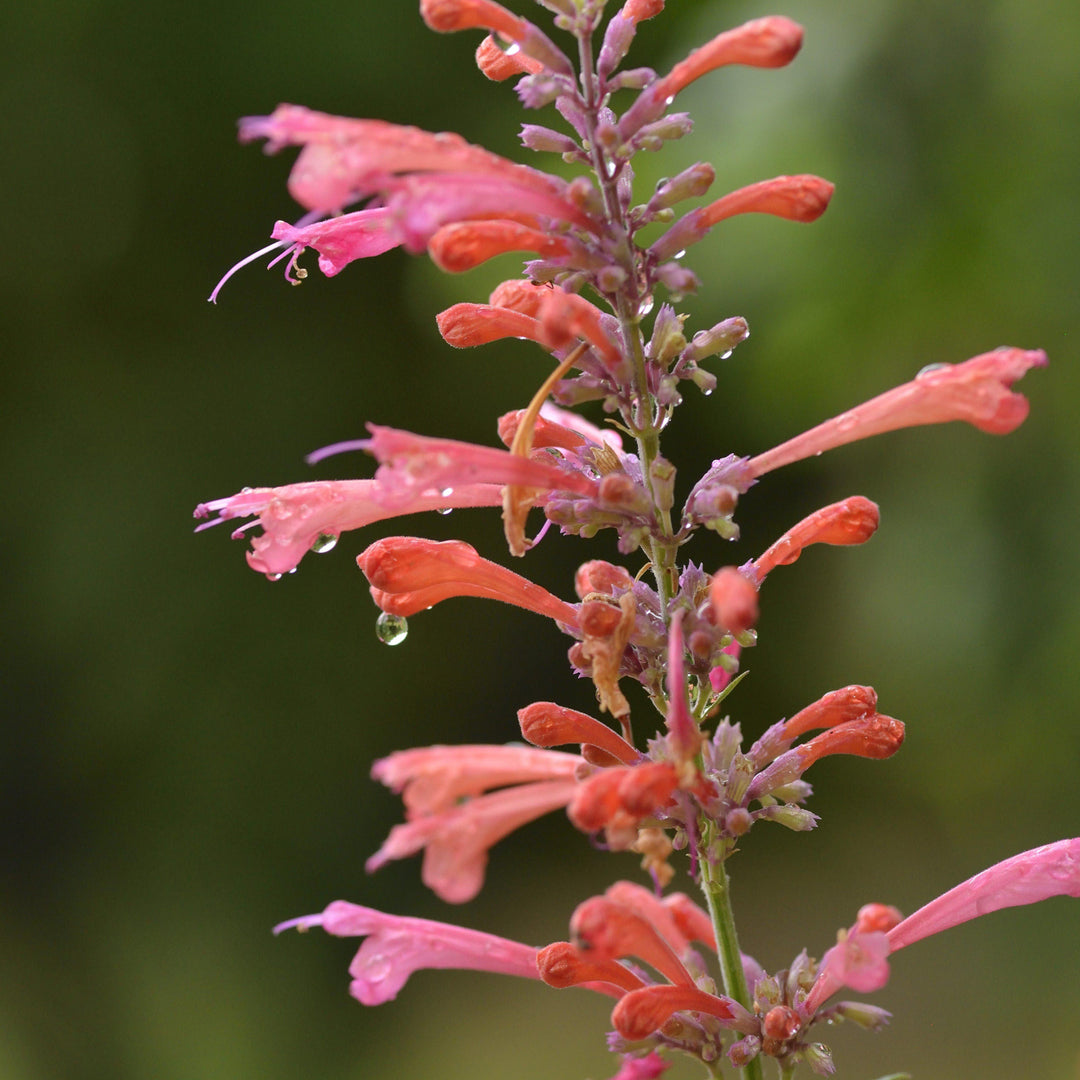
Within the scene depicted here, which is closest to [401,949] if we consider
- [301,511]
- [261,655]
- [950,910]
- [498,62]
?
[301,511]

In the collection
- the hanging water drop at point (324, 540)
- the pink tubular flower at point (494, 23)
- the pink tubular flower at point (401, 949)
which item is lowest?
the pink tubular flower at point (401, 949)

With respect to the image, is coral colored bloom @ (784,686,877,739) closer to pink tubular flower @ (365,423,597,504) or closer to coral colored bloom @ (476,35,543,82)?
pink tubular flower @ (365,423,597,504)

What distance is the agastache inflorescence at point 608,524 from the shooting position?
107 cm

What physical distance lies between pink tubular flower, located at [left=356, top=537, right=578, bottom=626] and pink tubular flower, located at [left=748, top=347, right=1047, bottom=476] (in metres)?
0.30

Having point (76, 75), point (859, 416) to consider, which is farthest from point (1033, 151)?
point (76, 75)

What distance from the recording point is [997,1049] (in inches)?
227

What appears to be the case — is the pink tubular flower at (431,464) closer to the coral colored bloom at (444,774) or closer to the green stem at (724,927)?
the coral colored bloom at (444,774)

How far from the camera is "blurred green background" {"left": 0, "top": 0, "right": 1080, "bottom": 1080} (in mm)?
5938

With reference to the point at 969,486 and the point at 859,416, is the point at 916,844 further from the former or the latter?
the point at 859,416

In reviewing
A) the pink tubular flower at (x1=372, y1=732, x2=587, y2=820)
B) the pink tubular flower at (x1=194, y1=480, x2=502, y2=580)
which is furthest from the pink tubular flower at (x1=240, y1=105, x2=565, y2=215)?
the pink tubular flower at (x1=372, y1=732, x2=587, y2=820)

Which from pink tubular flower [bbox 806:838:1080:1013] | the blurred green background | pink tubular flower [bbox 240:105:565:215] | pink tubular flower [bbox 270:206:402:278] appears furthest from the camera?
the blurred green background

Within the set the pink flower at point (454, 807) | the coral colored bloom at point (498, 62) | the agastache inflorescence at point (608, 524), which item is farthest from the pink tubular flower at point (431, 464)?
the coral colored bloom at point (498, 62)

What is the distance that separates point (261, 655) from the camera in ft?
21.5

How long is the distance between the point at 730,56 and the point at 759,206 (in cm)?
17
